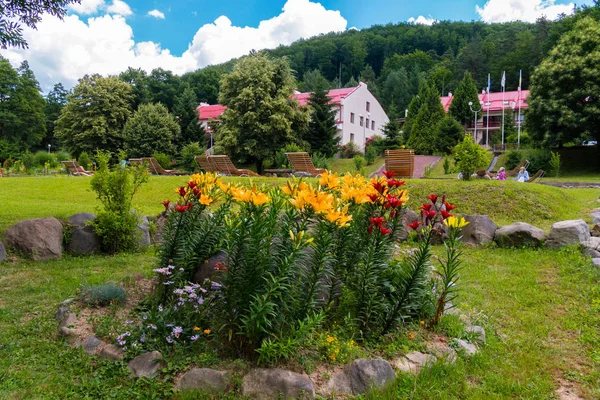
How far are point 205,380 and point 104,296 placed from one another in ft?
5.73

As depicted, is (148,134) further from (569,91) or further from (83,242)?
(569,91)

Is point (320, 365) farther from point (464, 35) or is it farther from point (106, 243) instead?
point (464, 35)

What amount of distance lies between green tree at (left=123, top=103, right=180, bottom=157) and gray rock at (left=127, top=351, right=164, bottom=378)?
104 ft

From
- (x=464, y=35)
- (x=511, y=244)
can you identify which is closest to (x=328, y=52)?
(x=464, y=35)

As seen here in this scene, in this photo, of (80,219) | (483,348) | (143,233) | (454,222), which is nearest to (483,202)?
(483,348)

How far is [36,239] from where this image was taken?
5.86 metres

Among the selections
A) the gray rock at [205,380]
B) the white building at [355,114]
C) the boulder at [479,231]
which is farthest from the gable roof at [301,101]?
the gray rock at [205,380]

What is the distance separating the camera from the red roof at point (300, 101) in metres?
34.8

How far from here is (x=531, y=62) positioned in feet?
160

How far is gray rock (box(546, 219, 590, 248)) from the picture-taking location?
20.3ft

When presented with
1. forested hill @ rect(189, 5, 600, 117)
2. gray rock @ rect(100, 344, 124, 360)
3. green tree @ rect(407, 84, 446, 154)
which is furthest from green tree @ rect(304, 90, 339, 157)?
gray rock @ rect(100, 344, 124, 360)

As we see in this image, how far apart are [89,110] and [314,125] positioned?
799 inches

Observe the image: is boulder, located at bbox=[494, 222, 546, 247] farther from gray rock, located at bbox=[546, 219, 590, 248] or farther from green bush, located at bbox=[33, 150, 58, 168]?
green bush, located at bbox=[33, 150, 58, 168]

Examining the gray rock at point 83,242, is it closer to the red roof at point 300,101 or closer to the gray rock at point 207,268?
the gray rock at point 207,268
